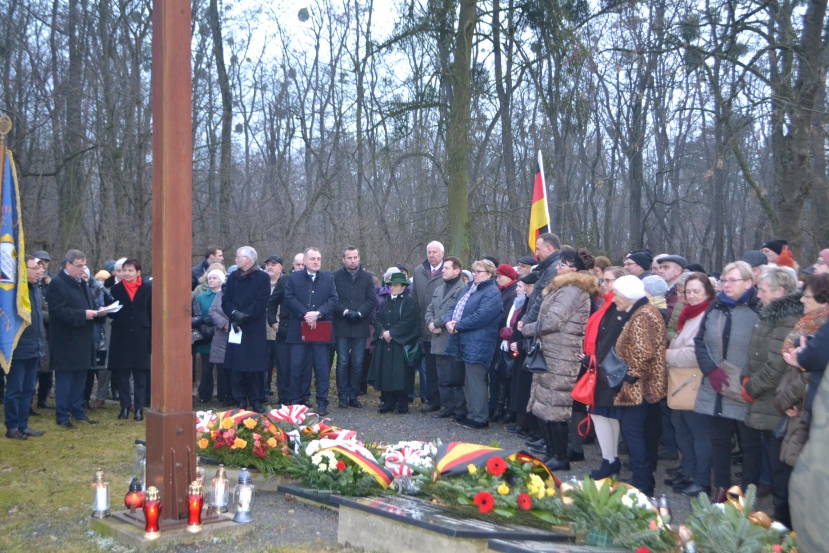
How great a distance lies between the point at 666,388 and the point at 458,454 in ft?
8.06

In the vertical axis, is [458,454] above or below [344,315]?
below

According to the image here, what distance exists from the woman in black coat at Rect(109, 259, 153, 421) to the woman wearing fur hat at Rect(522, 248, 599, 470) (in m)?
5.01

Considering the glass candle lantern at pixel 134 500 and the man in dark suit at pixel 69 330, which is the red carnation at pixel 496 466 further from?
the man in dark suit at pixel 69 330

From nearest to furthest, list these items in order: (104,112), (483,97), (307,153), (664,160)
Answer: (483,97)
(104,112)
(307,153)
(664,160)

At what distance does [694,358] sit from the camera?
21.0 feet

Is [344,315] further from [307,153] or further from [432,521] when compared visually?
[307,153]

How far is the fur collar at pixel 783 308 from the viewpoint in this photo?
18.5 feet

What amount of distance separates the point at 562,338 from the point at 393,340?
3724mm

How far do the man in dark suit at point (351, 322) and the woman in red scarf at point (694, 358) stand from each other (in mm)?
5131

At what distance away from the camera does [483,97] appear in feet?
50.5

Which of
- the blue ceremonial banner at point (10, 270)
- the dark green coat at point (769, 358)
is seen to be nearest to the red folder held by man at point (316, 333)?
the blue ceremonial banner at point (10, 270)

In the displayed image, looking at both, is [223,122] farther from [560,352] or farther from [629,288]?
[629,288]

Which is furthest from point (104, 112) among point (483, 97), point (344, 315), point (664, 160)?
point (664, 160)

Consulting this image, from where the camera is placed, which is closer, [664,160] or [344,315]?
[344,315]
